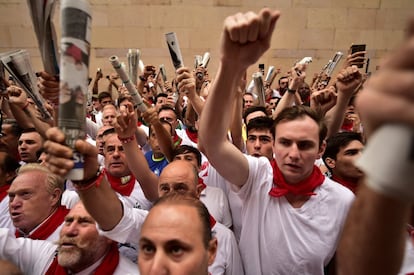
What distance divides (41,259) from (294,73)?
2.40m

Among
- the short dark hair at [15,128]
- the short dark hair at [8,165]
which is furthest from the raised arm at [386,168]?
the short dark hair at [15,128]

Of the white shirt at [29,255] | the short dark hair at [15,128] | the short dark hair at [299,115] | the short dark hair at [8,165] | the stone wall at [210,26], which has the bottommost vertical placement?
the white shirt at [29,255]

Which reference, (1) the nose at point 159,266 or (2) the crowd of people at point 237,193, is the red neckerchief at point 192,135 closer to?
A: (2) the crowd of people at point 237,193

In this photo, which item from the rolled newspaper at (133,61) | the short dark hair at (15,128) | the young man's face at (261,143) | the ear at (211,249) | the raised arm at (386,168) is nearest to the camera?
the raised arm at (386,168)

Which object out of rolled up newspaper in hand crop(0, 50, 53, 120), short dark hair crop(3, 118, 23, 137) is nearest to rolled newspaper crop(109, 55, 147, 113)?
rolled up newspaper in hand crop(0, 50, 53, 120)

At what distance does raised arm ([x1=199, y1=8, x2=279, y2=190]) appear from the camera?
33.6 inches

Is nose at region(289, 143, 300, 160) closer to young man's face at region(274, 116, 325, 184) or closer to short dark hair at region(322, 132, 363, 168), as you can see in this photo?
young man's face at region(274, 116, 325, 184)

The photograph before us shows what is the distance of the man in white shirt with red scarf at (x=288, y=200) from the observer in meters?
1.36

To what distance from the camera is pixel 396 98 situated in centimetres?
36

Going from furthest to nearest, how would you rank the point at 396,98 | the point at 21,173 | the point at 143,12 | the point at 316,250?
the point at 143,12, the point at 21,173, the point at 316,250, the point at 396,98

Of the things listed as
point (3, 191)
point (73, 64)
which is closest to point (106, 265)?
point (73, 64)

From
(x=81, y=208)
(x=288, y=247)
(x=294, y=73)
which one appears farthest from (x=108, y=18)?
(x=288, y=247)

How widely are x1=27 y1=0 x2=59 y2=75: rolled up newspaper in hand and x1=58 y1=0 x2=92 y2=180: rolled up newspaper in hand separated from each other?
6.4 inches

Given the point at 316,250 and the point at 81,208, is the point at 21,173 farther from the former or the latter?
the point at 316,250
